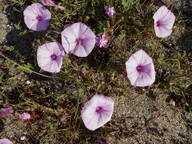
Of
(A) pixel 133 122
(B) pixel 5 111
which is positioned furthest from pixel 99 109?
(B) pixel 5 111

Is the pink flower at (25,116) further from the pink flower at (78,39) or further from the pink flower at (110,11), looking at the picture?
the pink flower at (110,11)

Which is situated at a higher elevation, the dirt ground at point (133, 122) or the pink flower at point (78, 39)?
the pink flower at point (78, 39)

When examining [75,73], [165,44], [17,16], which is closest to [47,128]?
[75,73]

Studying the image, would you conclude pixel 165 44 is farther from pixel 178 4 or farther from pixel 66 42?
A: pixel 66 42

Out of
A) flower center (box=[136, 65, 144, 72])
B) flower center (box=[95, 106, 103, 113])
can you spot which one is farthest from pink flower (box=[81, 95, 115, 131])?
flower center (box=[136, 65, 144, 72])

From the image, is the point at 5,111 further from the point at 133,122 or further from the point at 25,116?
the point at 133,122

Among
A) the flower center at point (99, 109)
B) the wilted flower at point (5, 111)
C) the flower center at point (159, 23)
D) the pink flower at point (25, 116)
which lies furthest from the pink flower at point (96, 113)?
the flower center at point (159, 23)

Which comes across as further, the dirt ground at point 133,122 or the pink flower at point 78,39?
the dirt ground at point 133,122
